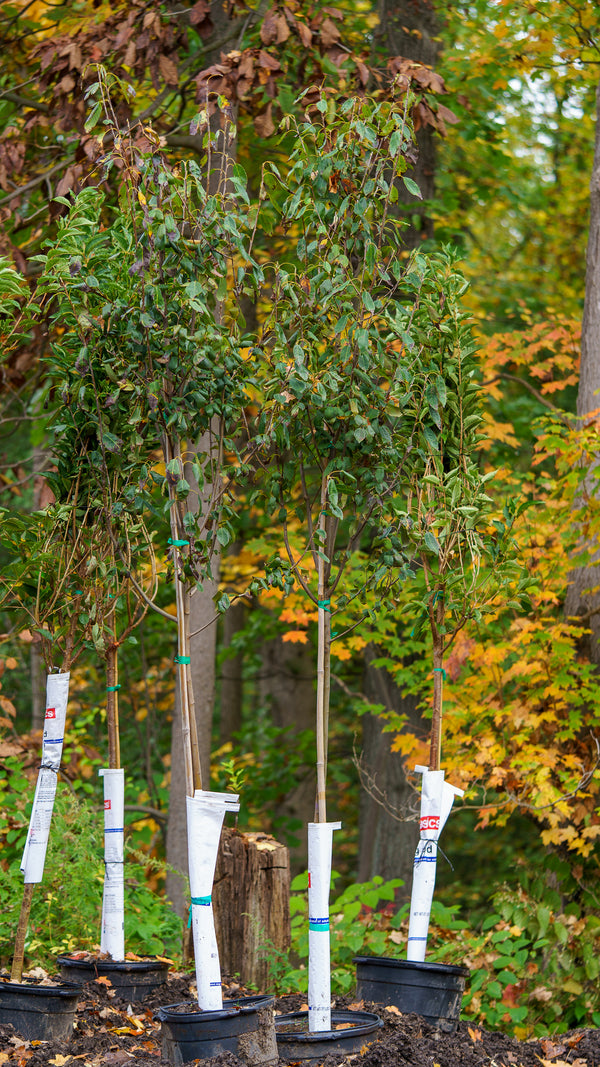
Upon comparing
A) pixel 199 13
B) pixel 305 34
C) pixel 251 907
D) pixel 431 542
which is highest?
pixel 199 13

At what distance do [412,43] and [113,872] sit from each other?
20.9ft

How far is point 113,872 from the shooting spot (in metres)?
4.16

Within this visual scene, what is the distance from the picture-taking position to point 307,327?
368 cm

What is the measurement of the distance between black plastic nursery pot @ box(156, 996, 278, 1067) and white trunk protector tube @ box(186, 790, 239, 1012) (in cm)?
19

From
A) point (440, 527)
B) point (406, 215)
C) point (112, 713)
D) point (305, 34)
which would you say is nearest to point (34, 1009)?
point (112, 713)

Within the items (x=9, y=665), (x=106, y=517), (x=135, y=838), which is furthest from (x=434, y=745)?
(x=135, y=838)

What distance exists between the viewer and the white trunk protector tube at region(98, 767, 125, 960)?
4156mm

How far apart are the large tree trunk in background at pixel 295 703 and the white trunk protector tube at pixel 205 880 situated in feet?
20.8

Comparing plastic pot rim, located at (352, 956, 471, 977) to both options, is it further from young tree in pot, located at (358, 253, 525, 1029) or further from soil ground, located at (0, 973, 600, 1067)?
soil ground, located at (0, 973, 600, 1067)

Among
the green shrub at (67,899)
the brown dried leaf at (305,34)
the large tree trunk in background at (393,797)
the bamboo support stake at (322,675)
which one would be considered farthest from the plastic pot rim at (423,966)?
the brown dried leaf at (305,34)

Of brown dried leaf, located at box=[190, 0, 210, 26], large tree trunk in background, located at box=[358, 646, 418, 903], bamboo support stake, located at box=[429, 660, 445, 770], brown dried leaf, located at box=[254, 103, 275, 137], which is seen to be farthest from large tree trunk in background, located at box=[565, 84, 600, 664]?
brown dried leaf, located at box=[190, 0, 210, 26]

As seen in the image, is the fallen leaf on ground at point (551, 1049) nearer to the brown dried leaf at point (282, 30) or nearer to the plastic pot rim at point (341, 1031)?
the plastic pot rim at point (341, 1031)

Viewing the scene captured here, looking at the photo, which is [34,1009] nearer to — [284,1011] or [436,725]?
[284,1011]

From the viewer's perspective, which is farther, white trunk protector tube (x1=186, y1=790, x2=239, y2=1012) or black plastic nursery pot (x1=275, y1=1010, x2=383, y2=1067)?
white trunk protector tube (x1=186, y1=790, x2=239, y2=1012)
